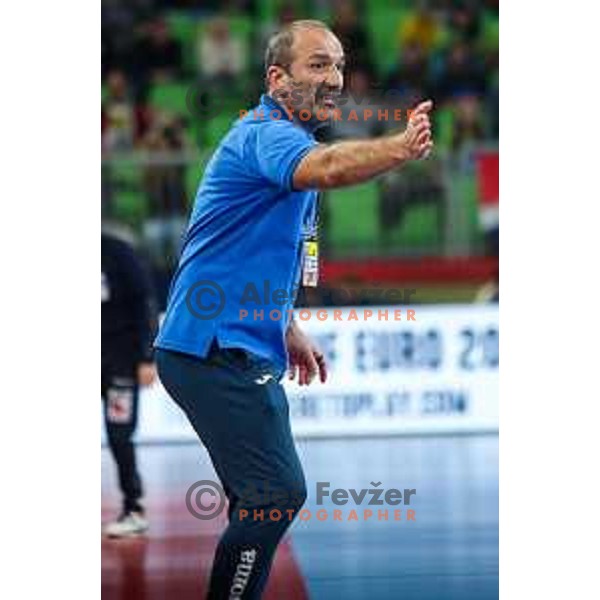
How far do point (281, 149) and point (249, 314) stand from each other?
0.59m

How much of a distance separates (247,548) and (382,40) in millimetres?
8055

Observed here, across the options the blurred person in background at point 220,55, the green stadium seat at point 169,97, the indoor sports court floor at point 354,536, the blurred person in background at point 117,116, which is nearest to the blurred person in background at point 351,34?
the blurred person in background at point 220,55

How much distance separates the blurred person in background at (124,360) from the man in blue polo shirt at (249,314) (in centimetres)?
271

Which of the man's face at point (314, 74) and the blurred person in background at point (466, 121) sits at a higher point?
the blurred person in background at point (466, 121)

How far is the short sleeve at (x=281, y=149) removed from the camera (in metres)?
5.11

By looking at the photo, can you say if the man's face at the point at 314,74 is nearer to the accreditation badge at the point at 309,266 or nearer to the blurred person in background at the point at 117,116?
the accreditation badge at the point at 309,266

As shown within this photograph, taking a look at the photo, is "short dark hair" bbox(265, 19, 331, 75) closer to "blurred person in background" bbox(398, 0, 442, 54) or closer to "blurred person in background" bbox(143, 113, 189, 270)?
"blurred person in background" bbox(143, 113, 189, 270)

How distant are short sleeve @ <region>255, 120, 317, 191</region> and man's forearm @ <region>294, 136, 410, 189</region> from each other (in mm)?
47

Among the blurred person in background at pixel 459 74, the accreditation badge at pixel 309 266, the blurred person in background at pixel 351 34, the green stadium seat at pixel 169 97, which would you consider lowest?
the accreditation badge at pixel 309 266

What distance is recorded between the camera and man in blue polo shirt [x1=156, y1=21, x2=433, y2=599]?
537 centimetres

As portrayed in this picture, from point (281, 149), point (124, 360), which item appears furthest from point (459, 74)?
point (281, 149)

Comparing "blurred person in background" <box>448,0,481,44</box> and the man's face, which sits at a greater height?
"blurred person in background" <box>448,0,481,44</box>

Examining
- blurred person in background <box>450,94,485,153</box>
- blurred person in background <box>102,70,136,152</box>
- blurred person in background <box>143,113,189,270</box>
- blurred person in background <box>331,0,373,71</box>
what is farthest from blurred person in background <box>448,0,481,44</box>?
blurred person in background <box>102,70,136,152</box>
